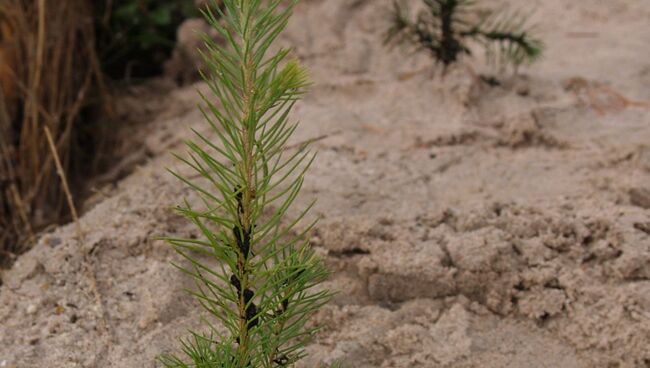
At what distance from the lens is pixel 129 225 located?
196cm

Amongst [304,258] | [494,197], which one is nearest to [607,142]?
[494,197]

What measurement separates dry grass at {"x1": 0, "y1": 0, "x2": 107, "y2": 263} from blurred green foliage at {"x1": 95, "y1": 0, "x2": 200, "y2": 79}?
0.45 feet

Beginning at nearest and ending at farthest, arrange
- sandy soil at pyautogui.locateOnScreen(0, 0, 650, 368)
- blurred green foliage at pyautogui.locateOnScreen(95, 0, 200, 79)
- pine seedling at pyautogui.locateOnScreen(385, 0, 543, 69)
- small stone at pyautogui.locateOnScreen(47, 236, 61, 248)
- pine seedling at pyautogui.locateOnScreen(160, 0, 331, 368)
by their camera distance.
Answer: pine seedling at pyautogui.locateOnScreen(160, 0, 331, 368) < sandy soil at pyautogui.locateOnScreen(0, 0, 650, 368) < small stone at pyautogui.locateOnScreen(47, 236, 61, 248) < pine seedling at pyautogui.locateOnScreen(385, 0, 543, 69) < blurred green foliage at pyautogui.locateOnScreen(95, 0, 200, 79)

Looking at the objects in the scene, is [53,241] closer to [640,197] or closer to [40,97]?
[40,97]

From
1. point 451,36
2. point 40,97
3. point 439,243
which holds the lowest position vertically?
point 439,243

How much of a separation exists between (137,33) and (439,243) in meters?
1.96

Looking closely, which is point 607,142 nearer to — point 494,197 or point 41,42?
point 494,197

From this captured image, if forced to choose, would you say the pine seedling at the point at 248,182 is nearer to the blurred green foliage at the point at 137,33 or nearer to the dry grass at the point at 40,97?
the dry grass at the point at 40,97

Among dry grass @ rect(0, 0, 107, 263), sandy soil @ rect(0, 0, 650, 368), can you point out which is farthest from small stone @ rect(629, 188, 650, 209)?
dry grass @ rect(0, 0, 107, 263)

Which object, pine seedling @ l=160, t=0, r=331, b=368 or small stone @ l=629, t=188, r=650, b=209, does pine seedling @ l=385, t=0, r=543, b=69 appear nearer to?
small stone @ l=629, t=188, r=650, b=209

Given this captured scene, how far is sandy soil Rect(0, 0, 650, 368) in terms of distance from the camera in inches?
65.1

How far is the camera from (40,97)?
9.13ft

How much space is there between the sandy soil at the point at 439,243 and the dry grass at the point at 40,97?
0.32 meters

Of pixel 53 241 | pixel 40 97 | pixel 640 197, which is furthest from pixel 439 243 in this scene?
pixel 40 97
